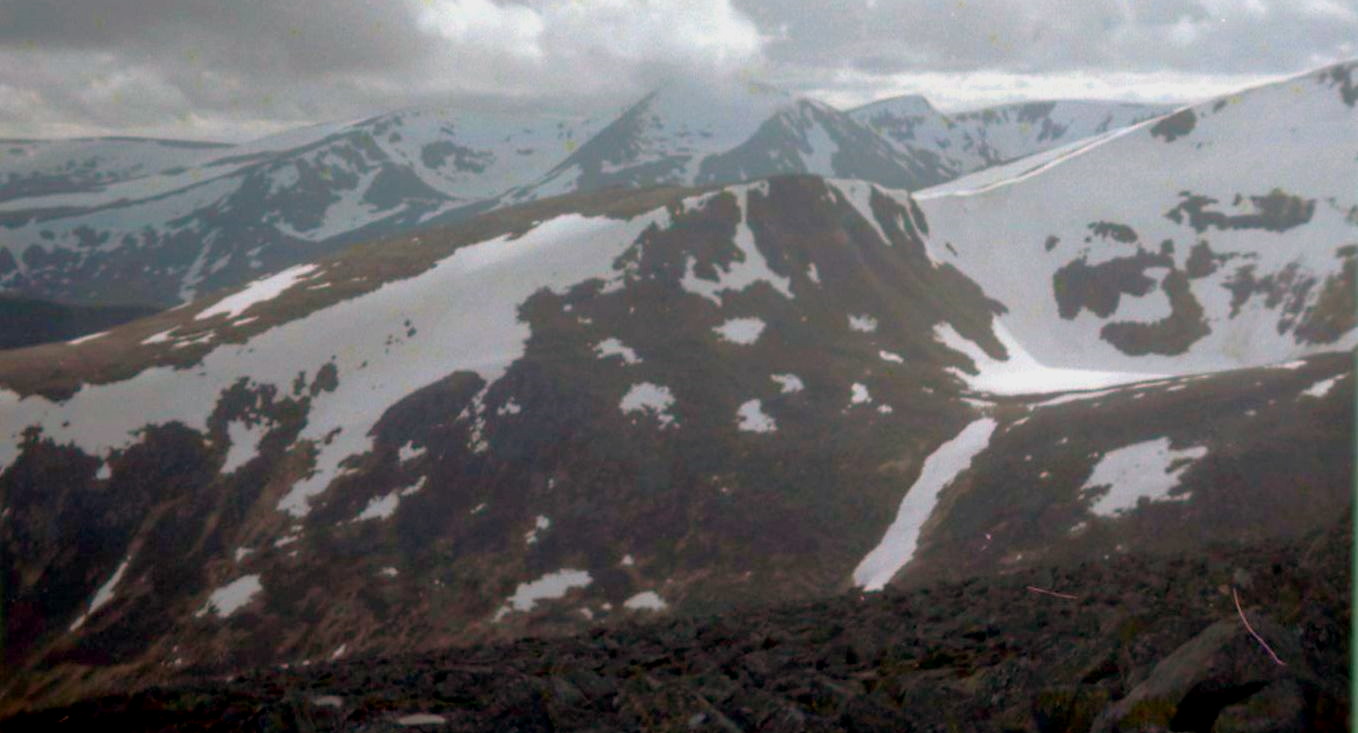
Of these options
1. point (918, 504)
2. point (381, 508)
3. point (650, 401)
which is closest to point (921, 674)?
point (918, 504)

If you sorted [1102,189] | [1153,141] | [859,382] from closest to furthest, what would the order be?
[859,382], [1102,189], [1153,141]

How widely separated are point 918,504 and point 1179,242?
407 feet

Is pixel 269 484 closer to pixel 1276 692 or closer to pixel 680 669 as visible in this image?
pixel 680 669

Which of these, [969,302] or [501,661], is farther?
[969,302]

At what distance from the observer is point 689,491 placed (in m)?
75.4

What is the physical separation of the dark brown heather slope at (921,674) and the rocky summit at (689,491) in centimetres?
9

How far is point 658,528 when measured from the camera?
7162 centimetres

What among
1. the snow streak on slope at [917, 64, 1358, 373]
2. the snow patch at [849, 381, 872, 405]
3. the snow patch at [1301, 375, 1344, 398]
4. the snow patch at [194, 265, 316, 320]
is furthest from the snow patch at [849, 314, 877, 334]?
the snow patch at [194, 265, 316, 320]

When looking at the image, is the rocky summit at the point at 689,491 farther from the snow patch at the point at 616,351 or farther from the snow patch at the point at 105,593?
the snow patch at the point at 616,351

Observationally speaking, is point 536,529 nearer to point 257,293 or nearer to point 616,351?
point 616,351

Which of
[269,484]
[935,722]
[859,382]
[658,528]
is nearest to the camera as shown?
[935,722]

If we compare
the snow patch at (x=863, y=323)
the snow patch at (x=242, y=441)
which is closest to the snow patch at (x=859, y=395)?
the snow patch at (x=863, y=323)

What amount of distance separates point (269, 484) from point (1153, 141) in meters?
213

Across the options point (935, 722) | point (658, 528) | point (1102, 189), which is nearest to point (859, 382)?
point (658, 528)
